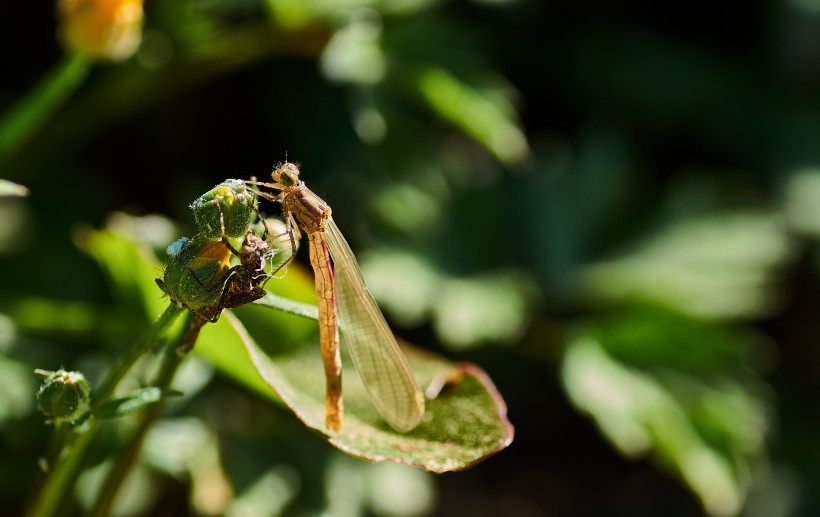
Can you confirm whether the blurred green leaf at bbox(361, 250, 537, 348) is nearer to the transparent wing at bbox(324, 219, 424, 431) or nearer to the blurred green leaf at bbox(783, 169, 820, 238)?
the transparent wing at bbox(324, 219, 424, 431)

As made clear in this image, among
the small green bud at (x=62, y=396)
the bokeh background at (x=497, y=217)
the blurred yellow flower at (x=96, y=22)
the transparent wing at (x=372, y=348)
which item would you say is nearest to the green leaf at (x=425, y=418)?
the transparent wing at (x=372, y=348)

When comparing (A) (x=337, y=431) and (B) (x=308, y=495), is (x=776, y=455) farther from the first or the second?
(A) (x=337, y=431)

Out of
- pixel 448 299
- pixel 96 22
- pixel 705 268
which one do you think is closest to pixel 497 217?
pixel 448 299

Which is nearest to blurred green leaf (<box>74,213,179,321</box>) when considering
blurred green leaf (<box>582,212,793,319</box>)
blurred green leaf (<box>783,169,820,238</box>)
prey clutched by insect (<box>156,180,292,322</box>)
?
prey clutched by insect (<box>156,180,292,322</box>)

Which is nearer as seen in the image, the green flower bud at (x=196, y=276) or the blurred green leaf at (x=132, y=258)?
the green flower bud at (x=196, y=276)

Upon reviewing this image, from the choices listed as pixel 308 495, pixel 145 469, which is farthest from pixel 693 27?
pixel 145 469

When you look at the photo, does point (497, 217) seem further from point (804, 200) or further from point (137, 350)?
point (137, 350)

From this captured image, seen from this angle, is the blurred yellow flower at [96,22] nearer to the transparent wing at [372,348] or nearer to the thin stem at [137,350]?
the transparent wing at [372,348]
